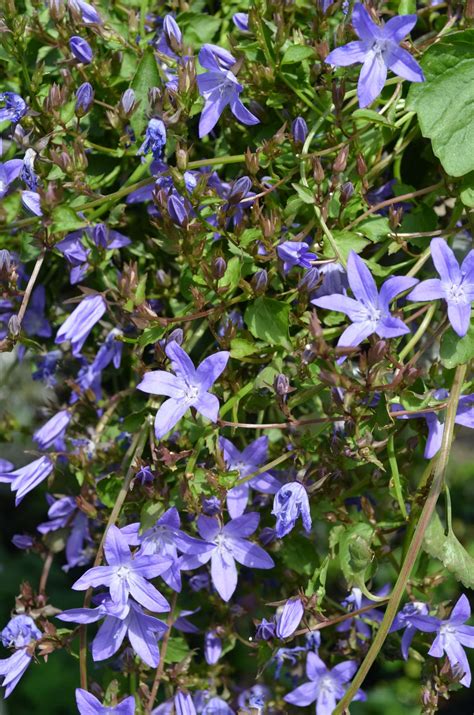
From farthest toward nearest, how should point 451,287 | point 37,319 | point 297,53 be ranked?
point 37,319 < point 297,53 < point 451,287

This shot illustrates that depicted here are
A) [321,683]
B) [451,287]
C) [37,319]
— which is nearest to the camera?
[451,287]

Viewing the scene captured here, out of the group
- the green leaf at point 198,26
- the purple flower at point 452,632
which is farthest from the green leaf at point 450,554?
the green leaf at point 198,26

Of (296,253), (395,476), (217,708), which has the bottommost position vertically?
(217,708)

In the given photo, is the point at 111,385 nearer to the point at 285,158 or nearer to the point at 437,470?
the point at 285,158

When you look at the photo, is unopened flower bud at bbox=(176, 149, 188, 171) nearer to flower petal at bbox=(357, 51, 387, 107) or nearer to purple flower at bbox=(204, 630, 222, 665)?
flower petal at bbox=(357, 51, 387, 107)

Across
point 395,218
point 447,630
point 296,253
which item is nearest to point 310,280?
point 296,253

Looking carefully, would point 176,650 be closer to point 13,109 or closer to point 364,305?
point 364,305
